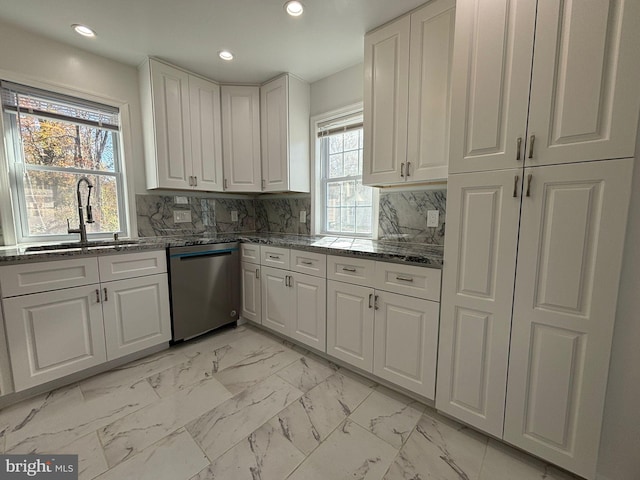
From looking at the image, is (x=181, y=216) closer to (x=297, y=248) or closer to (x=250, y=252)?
(x=250, y=252)

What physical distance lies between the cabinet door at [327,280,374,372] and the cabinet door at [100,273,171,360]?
1.38m

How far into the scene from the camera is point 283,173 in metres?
2.69

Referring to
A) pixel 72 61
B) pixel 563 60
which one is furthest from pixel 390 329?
pixel 72 61

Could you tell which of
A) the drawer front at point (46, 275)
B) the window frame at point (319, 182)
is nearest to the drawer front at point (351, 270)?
the window frame at point (319, 182)

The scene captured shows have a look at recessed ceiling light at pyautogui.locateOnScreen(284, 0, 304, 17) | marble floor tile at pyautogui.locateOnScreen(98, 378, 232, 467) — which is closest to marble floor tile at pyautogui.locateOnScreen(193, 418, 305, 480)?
marble floor tile at pyautogui.locateOnScreen(98, 378, 232, 467)

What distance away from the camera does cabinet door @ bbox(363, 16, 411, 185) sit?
1835mm

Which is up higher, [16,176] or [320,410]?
[16,176]

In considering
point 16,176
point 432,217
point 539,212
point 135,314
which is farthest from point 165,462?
point 16,176

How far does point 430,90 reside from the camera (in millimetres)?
1737

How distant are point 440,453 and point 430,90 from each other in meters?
2.08

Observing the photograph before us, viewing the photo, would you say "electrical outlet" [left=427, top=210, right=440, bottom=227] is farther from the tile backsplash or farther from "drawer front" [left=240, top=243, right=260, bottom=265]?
"drawer front" [left=240, top=243, right=260, bottom=265]

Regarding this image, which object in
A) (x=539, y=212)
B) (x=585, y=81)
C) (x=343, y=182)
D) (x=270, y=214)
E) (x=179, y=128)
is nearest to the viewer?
(x=585, y=81)

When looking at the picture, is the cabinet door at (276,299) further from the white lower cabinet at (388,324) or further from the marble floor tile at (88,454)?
the marble floor tile at (88,454)

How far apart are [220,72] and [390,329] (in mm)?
2708
